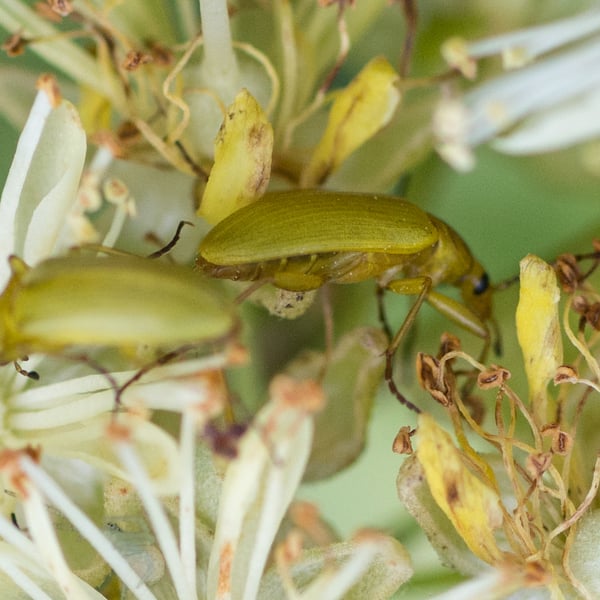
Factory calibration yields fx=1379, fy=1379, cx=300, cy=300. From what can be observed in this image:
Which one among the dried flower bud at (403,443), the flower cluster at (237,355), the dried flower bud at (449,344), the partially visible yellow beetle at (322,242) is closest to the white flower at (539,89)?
the flower cluster at (237,355)

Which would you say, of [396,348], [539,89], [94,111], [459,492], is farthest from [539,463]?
[94,111]

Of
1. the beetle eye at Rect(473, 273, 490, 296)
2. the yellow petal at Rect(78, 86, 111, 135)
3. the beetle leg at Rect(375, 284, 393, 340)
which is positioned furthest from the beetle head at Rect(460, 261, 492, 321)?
the yellow petal at Rect(78, 86, 111, 135)

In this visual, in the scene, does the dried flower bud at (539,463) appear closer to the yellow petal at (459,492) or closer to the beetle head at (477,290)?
the yellow petal at (459,492)

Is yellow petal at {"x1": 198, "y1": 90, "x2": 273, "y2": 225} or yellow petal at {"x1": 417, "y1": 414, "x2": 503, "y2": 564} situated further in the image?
yellow petal at {"x1": 198, "y1": 90, "x2": 273, "y2": 225}

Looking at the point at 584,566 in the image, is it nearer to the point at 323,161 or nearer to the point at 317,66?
the point at 323,161

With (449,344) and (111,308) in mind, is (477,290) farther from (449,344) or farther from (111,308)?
(111,308)

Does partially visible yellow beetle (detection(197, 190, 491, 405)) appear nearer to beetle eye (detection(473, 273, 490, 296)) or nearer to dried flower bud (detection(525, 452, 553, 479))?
beetle eye (detection(473, 273, 490, 296))
